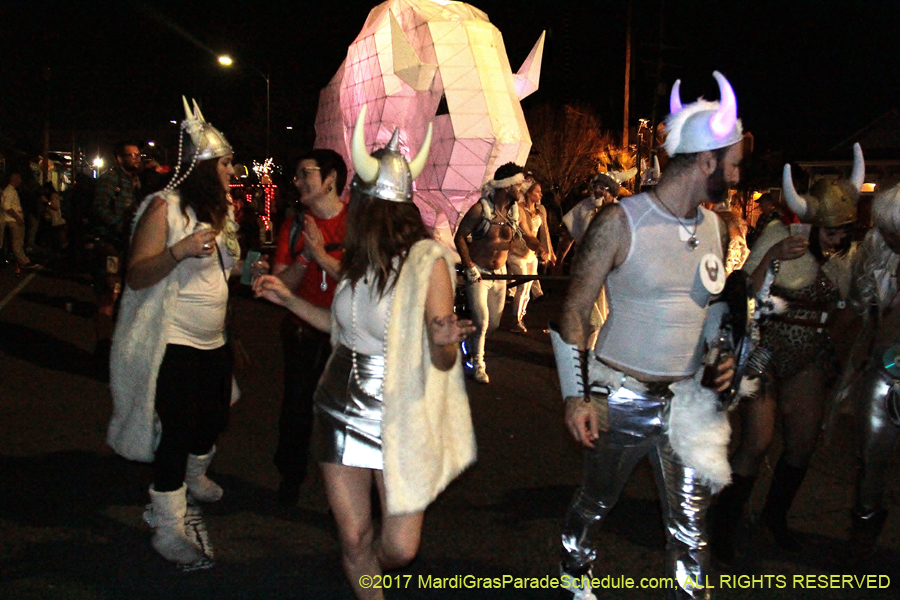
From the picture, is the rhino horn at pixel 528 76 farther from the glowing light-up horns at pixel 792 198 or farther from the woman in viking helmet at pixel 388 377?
the woman in viking helmet at pixel 388 377

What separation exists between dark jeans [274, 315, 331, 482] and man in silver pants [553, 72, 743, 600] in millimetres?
1852

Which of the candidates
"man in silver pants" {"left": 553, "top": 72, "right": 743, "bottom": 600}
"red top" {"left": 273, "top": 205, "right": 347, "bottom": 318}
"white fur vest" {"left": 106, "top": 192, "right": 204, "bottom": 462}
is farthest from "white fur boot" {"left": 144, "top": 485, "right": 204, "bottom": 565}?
"man in silver pants" {"left": 553, "top": 72, "right": 743, "bottom": 600}

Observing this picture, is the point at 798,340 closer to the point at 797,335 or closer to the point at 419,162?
the point at 797,335

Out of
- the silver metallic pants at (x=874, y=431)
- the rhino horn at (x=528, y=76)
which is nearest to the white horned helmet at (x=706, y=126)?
the silver metallic pants at (x=874, y=431)

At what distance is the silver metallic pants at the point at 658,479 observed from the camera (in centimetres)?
319

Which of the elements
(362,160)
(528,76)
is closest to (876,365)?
(362,160)

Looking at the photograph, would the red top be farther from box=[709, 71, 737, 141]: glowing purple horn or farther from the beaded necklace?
box=[709, 71, 737, 141]: glowing purple horn

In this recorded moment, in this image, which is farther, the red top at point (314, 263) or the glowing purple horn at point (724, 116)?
the red top at point (314, 263)

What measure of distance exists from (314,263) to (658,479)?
82.7 inches

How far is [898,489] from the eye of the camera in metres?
5.43

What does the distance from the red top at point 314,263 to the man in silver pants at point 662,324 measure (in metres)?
1.68

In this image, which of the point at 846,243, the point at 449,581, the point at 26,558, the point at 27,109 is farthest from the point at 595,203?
the point at 27,109

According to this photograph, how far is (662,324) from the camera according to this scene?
3199 mm

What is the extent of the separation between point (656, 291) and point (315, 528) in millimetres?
2338
